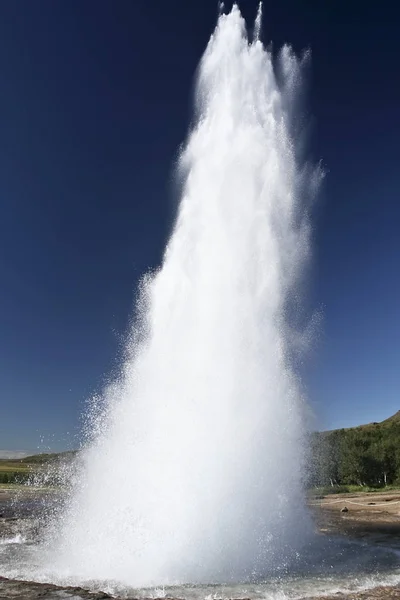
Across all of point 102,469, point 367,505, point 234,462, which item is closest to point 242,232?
point 234,462

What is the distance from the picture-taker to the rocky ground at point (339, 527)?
36.7 feet

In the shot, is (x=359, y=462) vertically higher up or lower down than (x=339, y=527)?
higher up

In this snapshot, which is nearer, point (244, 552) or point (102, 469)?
point (244, 552)

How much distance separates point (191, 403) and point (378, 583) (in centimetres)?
852

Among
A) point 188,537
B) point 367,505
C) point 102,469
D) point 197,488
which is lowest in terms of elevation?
point 367,505

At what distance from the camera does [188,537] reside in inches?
579

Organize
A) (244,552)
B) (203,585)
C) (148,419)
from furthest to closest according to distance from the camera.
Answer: (148,419) → (244,552) → (203,585)

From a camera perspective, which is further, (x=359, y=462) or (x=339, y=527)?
(x=359, y=462)

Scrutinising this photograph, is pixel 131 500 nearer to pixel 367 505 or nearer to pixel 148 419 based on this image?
pixel 148 419

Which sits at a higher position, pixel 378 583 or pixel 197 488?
pixel 197 488

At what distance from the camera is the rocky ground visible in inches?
441

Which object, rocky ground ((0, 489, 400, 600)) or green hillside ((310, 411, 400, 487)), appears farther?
green hillside ((310, 411, 400, 487))

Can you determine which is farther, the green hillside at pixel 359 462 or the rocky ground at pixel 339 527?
the green hillside at pixel 359 462

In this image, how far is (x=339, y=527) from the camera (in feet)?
98.5
